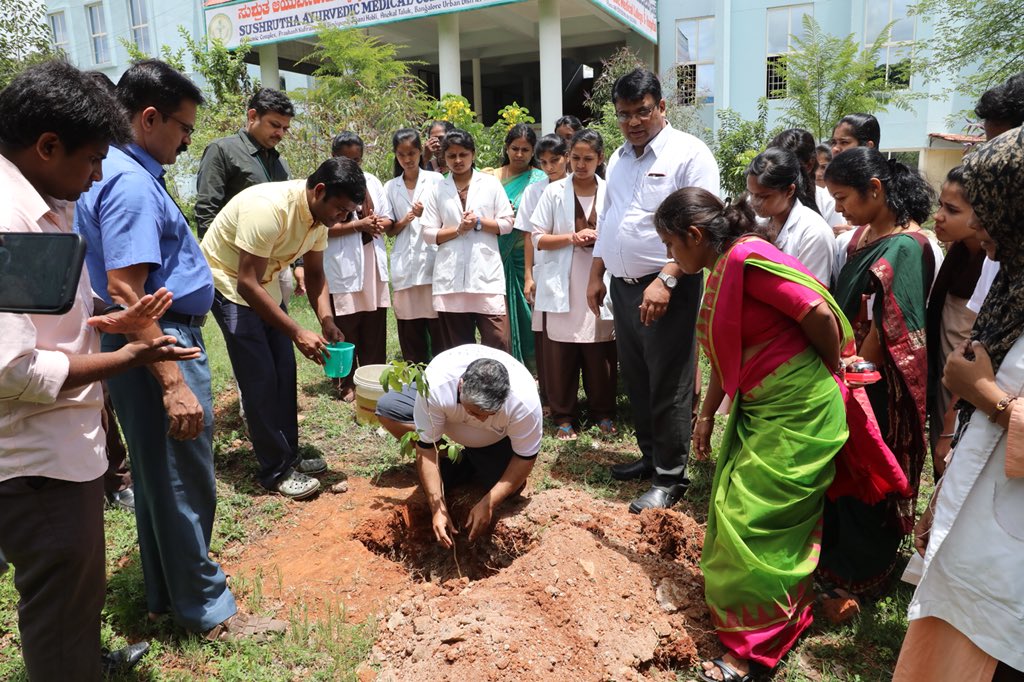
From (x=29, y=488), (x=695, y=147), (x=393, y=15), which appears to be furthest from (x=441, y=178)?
(x=393, y=15)

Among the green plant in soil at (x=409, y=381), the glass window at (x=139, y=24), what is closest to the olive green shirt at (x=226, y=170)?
the green plant in soil at (x=409, y=381)

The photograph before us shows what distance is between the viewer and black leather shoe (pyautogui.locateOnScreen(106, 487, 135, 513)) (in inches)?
149

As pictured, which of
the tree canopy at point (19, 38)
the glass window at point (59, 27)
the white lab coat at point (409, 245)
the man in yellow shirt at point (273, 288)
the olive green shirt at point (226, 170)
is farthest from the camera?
the glass window at point (59, 27)

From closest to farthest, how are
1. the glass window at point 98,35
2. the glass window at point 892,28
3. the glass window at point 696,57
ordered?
the glass window at point 892,28
the glass window at point 696,57
the glass window at point 98,35

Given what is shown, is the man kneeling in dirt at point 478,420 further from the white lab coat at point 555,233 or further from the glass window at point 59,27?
the glass window at point 59,27

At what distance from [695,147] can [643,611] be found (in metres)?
2.25

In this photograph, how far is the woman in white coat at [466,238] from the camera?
507 cm

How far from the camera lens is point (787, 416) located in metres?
2.58

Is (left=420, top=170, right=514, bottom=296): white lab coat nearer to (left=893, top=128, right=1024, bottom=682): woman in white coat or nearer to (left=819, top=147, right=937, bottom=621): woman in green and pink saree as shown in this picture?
(left=819, top=147, right=937, bottom=621): woman in green and pink saree

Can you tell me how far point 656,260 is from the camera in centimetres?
364

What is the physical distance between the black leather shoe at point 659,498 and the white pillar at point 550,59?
12.3 metres

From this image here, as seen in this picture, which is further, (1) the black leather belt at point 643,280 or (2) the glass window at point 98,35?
(2) the glass window at point 98,35

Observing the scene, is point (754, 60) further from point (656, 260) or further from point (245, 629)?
point (245, 629)

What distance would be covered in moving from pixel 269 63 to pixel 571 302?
14708mm
